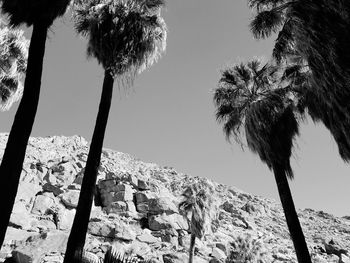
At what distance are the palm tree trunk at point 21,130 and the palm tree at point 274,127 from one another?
6985 millimetres

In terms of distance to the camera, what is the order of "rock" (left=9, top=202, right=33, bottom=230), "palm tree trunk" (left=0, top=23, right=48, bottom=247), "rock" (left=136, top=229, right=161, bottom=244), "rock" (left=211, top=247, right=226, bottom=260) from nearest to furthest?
"palm tree trunk" (left=0, top=23, right=48, bottom=247) → "rock" (left=9, top=202, right=33, bottom=230) → "rock" (left=211, top=247, right=226, bottom=260) → "rock" (left=136, top=229, right=161, bottom=244)

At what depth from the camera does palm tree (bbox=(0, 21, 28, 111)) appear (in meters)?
14.5

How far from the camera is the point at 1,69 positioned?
15.1m

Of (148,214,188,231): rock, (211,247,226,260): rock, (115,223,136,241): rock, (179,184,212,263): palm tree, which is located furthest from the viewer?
(148,214,188,231): rock

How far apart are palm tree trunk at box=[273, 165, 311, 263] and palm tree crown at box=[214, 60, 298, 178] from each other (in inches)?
11.7

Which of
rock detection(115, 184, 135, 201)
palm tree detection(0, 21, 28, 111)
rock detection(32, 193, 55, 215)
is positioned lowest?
palm tree detection(0, 21, 28, 111)

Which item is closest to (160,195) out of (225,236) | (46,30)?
(225,236)

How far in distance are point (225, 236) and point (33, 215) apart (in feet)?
79.5

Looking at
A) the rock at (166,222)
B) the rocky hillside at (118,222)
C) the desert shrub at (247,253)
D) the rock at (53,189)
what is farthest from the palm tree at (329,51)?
the rock at (53,189)

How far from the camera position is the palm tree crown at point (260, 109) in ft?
39.1

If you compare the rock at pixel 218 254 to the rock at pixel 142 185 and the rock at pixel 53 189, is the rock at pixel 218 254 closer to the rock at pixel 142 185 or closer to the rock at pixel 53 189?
the rock at pixel 142 185

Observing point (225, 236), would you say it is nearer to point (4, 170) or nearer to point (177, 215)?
point (177, 215)

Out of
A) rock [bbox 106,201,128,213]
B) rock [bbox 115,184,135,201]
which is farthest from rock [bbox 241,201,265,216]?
rock [bbox 106,201,128,213]

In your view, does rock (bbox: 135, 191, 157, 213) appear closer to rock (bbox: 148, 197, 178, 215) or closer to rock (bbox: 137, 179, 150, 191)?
rock (bbox: 148, 197, 178, 215)
